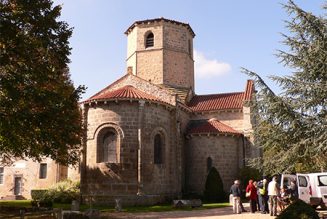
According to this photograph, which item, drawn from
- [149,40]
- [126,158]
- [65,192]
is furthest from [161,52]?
[65,192]

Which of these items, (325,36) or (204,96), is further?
(204,96)

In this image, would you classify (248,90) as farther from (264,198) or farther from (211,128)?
(264,198)

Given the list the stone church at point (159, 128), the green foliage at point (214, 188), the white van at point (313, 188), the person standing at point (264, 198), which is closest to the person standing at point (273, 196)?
the person standing at point (264, 198)

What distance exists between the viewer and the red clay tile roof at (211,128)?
97.6 feet

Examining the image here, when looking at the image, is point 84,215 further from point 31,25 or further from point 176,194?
point 176,194

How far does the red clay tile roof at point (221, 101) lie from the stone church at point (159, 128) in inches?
3.5

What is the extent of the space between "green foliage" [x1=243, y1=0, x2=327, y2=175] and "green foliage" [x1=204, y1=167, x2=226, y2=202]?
11.4 meters

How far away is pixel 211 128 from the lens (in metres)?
30.1

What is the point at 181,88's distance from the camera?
3488 cm

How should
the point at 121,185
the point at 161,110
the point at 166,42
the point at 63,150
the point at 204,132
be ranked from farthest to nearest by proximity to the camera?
the point at 166,42, the point at 204,132, the point at 161,110, the point at 121,185, the point at 63,150

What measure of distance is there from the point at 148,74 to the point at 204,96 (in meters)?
5.66

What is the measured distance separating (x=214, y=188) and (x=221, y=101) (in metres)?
9.46

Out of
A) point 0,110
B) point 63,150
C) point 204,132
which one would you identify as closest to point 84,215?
point 63,150

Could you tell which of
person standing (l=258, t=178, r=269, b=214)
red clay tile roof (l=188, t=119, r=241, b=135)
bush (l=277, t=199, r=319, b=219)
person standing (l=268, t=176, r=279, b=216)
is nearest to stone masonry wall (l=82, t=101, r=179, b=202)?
red clay tile roof (l=188, t=119, r=241, b=135)
